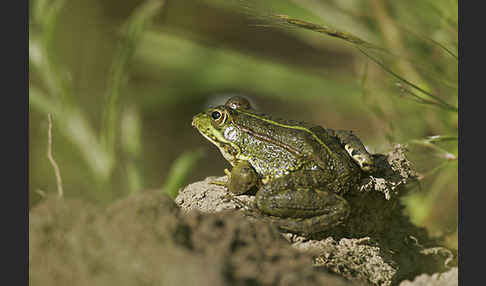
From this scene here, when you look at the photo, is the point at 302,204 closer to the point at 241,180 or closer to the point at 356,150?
the point at 241,180

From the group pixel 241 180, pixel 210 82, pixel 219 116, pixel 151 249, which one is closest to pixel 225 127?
pixel 219 116

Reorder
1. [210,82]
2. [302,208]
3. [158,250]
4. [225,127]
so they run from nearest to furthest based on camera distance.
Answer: [158,250], [302,208], [225,127], [210,82]

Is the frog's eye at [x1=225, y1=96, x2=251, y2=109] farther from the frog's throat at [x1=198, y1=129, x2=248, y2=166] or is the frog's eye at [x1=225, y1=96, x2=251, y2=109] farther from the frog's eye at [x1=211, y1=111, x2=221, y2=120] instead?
the frog's throat at [x1=198, y1=129, x2=248, y2=166]

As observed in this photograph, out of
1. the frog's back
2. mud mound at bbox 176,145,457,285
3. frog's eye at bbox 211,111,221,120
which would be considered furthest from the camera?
frog's eye at bbox 211,111,221,120

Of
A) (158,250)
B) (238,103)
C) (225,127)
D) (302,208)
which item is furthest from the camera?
(238,103)

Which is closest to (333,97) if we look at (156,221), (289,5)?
(289,5)

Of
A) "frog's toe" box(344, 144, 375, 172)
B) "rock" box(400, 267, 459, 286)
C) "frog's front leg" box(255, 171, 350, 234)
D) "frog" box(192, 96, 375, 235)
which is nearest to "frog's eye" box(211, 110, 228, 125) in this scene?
"frog" box(192, 96, 375, 235)
